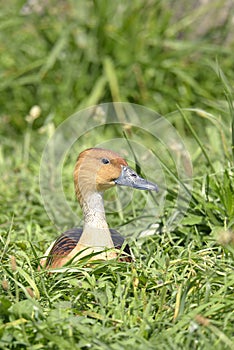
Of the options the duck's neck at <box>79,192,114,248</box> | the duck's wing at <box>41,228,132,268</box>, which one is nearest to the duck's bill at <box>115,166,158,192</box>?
the duck's neck at <box>79,192,114,248</box>

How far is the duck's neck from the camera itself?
110 inches

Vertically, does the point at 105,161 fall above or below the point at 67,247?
above

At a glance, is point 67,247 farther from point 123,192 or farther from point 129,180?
point 123,192

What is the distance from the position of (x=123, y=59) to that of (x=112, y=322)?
290cm

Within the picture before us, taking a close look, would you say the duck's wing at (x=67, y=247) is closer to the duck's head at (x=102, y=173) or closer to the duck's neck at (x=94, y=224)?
the duck's neck at (x=94, y=224)

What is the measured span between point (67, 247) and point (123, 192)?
944 millimetres

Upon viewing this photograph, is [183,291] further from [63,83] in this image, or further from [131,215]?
[63,83]

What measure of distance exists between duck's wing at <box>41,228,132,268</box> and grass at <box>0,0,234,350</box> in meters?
0.06

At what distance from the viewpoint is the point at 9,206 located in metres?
3.74

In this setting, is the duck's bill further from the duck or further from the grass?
the grass

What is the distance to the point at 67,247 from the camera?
2842 mm

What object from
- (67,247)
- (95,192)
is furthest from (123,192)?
(67,247)

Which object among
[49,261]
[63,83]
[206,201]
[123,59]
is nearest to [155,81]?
[123,59]

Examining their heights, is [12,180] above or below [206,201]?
above
